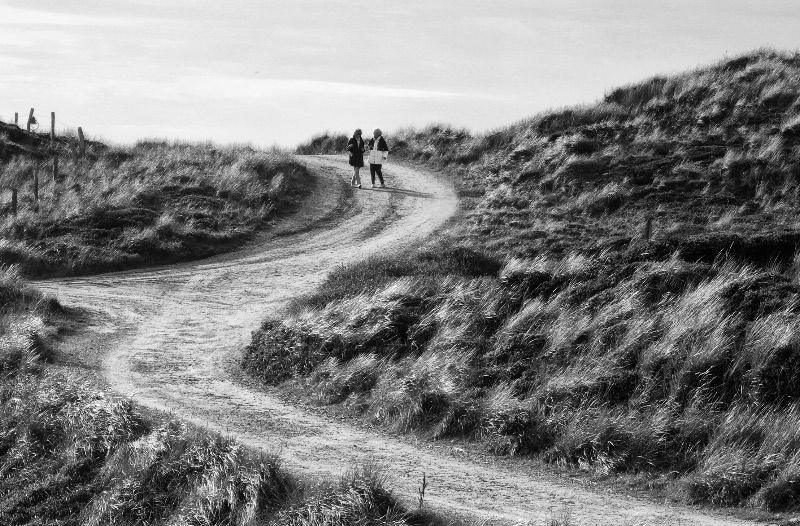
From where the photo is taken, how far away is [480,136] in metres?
35.4

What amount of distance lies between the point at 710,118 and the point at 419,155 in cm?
1186

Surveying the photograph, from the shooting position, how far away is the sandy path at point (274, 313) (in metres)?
9.67

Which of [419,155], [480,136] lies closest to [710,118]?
[480,136]

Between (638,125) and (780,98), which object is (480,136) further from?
(780,98)

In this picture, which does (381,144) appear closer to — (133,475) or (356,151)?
(356,151)

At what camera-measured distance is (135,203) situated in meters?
25.7

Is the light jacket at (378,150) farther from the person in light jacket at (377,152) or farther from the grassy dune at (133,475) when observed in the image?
the grassy dune at (133,475)

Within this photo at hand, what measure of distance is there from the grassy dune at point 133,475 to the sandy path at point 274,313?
592 mm

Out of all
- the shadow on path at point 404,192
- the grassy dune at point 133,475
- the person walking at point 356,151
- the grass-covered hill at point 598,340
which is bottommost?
the grassy dune at point 133,475

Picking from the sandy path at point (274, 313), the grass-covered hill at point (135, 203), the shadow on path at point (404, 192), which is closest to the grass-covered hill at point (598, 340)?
the sandy path at point (274, 313)

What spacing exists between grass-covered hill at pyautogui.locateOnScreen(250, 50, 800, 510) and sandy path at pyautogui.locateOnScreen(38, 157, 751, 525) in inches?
25.7

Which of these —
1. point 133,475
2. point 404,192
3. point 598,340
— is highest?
point 404,192

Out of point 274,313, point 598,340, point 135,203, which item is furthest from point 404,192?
point 598,340

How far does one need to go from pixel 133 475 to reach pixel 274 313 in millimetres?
6942
